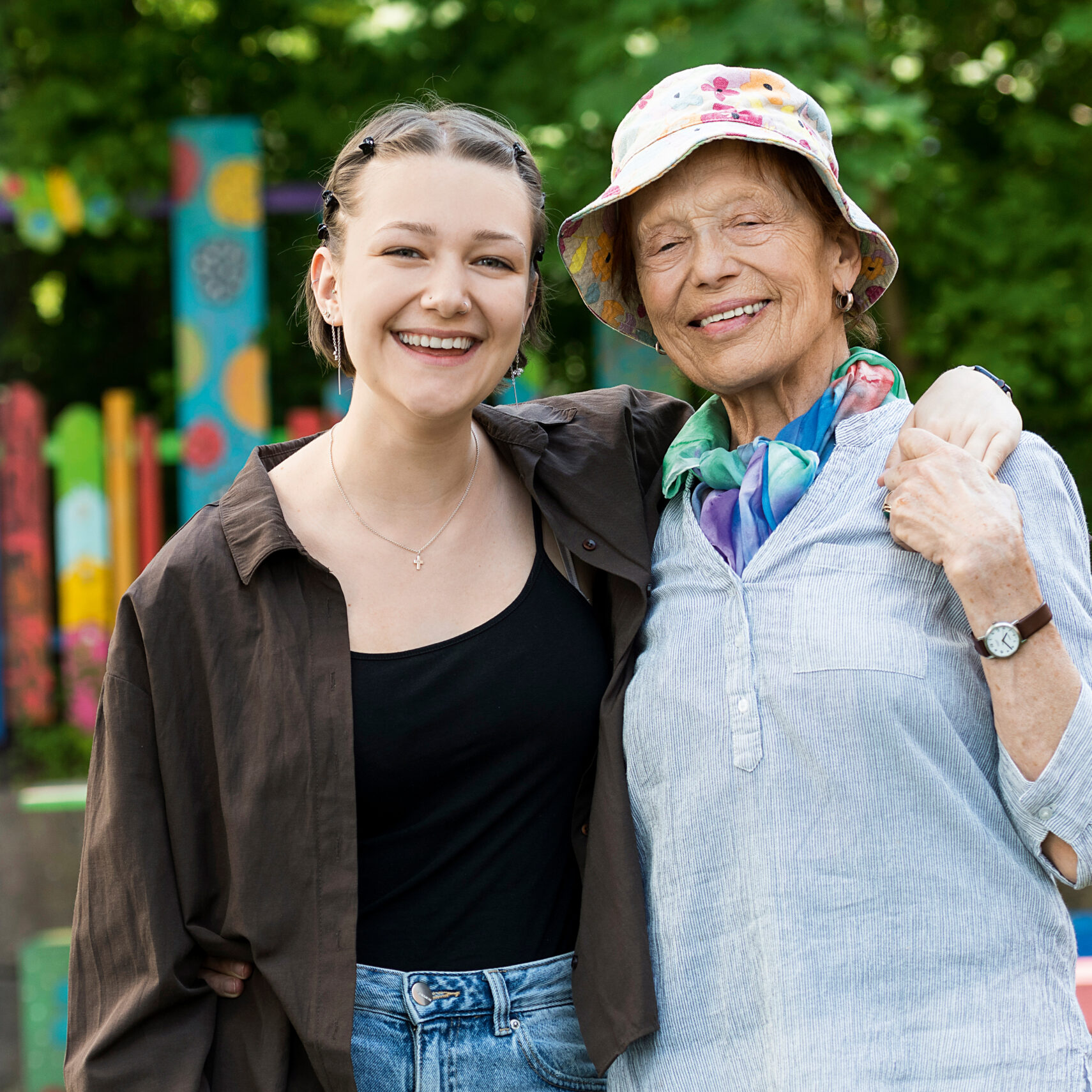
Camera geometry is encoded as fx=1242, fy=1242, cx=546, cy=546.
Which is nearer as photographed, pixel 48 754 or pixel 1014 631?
pixel 1014 631

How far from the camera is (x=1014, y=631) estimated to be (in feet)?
5.39

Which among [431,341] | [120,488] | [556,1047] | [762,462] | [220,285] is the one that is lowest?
[556,1047]

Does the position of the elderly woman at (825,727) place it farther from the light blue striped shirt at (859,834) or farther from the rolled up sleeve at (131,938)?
the rolled up sleeve at (131,938)

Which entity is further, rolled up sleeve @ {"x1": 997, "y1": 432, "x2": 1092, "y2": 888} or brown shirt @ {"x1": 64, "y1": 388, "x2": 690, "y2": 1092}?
brown shirt @ {"x1": 64, "y1": 388, "x2": 690, "y2": 1092}

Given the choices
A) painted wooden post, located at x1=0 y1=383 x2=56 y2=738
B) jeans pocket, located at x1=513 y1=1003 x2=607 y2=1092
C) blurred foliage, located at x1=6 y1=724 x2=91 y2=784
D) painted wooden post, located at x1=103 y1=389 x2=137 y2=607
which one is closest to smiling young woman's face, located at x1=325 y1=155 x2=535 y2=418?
jeans pocket, located at x1=513 y1=1003 x2=607 y2=1092

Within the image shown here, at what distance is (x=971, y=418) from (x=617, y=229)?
738mm

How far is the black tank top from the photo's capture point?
6.16 ft

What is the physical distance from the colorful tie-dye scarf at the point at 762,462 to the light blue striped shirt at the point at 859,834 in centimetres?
5

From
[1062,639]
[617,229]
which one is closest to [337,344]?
[617,229]

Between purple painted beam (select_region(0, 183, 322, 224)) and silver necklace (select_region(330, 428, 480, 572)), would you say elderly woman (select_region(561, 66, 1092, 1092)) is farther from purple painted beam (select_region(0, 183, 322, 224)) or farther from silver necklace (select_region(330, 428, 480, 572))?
purple painted beam (select_region(0, 183, 322, 224))

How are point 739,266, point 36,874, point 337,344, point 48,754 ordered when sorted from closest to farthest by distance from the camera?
point 739,266 → point 337,344 → point 36,874 → point 48,754

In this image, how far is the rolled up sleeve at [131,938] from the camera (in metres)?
1.79

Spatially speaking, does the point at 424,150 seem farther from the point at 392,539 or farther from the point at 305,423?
the point at 305,423

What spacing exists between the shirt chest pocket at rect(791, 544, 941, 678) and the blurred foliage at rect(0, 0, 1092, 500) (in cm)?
282
